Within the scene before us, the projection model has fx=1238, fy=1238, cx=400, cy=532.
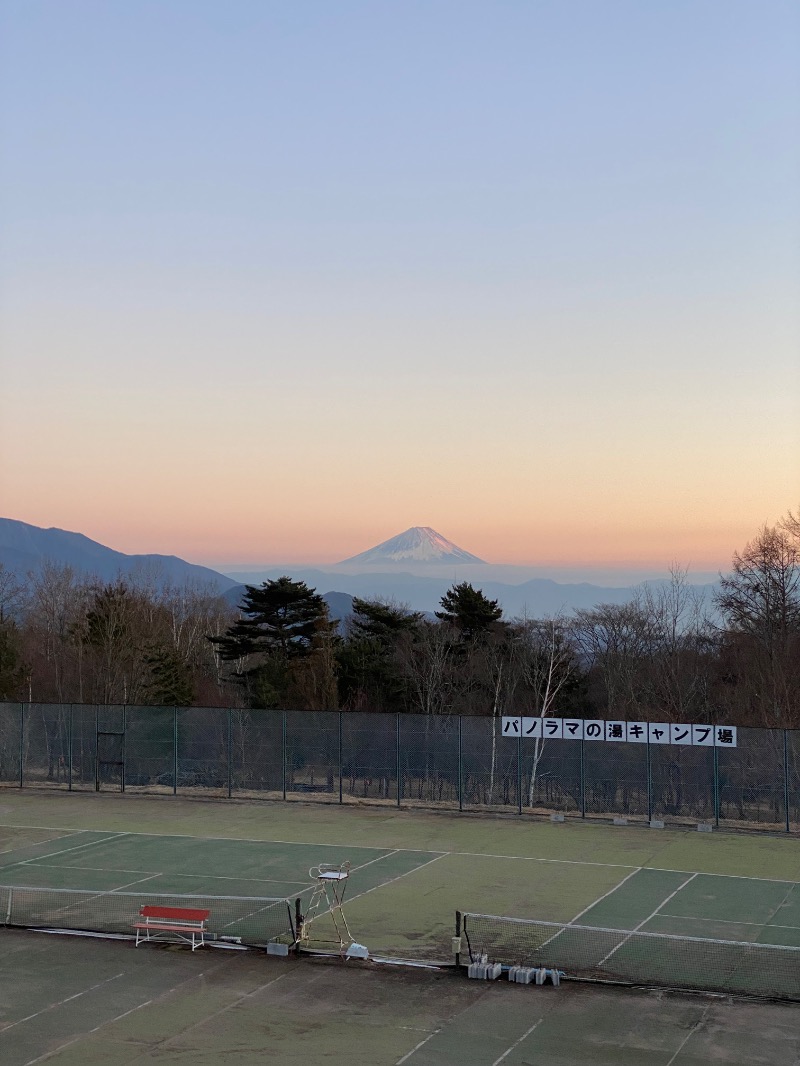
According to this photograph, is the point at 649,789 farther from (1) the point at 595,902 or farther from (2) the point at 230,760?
(2) the point at 230,760

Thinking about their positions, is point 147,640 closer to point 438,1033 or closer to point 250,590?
point 250,590

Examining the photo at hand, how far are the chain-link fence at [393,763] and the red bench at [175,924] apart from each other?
14.9 m

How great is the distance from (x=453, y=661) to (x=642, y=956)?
170ft

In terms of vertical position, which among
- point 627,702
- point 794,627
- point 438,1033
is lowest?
point 438,1033

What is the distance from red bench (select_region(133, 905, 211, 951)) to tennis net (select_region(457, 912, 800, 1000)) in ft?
13.0

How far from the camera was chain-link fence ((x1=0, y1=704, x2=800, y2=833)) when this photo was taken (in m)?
31.2

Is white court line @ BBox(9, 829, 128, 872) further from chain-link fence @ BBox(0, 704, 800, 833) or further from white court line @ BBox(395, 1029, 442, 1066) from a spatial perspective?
white court line @ BBox(395, 1029, 442, 1066)

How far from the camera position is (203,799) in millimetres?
35156

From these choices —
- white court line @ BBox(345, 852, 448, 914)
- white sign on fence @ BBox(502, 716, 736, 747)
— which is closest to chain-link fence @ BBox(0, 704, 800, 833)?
white sign on fence @ BBox(502, 716, 736, 747)

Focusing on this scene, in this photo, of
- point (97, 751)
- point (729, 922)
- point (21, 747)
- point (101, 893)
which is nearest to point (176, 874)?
point (101, 893)

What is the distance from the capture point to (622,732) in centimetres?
3180

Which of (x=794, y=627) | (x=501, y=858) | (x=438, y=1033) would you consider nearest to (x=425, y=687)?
(x=794, y=627)

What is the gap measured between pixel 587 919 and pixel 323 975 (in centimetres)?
573

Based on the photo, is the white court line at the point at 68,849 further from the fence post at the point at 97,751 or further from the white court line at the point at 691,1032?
the white court line at the point at 691,1032
